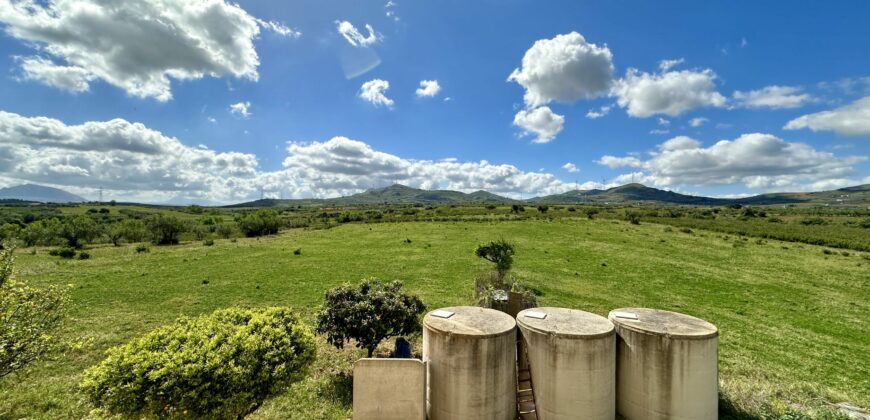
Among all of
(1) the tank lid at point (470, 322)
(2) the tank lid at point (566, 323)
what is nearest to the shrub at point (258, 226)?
(1) the tank lid at point (470, 322)

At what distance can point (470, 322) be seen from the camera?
10.3 metres

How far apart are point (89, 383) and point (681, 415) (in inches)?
578

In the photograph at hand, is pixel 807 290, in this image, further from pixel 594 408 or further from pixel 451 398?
pixel 451 398

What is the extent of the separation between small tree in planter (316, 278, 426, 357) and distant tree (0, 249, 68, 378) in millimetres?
7324

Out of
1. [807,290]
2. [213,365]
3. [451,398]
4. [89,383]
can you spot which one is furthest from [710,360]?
[807,290]

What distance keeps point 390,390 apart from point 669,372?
791 cm

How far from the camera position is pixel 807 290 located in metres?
30.1

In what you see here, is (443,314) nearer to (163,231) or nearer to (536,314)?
(536,314)

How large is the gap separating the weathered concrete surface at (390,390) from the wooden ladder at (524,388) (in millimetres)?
3079

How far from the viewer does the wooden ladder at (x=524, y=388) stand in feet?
32.4

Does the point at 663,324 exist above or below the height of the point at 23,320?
below

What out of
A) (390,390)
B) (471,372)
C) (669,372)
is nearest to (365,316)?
(390,390)

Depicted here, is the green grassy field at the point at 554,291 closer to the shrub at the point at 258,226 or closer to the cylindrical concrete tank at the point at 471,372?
the cylindrical concrete tank at the point at 471,372

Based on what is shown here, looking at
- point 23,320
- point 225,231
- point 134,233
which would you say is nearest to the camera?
point 23,320
